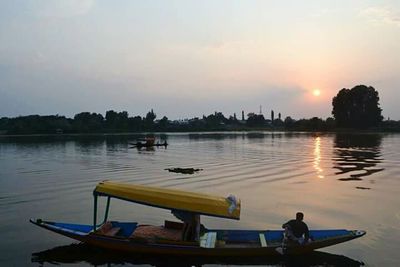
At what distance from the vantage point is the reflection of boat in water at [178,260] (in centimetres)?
1709

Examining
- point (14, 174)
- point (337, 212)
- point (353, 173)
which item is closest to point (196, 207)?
point (337, 212)

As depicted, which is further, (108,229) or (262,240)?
(108,229)

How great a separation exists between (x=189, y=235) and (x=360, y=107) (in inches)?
6132

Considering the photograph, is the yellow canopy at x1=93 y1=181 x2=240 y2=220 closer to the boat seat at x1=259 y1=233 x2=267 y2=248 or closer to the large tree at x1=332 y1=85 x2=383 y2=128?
the boat seat at x1=259 y1=233 x2=267 y2=248

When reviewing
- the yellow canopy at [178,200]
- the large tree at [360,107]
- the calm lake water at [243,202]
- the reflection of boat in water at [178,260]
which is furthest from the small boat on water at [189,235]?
the large tree at [360,107]

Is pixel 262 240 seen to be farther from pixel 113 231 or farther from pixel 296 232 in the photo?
pixel 113 231

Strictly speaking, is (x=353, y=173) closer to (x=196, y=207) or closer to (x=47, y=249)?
(x=196, y=207)

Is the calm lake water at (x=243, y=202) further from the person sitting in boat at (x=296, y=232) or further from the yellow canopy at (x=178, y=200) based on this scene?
the yellow canopy at (x=178, y=200)

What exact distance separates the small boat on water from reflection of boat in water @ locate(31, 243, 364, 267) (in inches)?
12.6

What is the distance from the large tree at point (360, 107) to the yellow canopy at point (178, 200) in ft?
501

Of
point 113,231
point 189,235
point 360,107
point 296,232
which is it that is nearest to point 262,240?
point 296,232

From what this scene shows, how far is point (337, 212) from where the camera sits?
83.5 feet

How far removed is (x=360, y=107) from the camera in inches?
6319

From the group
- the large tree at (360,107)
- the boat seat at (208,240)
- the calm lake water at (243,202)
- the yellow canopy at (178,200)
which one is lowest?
the calm lake water at (243,202)
